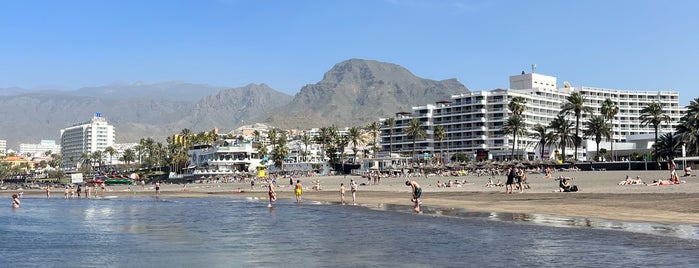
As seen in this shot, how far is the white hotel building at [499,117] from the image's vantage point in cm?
15769

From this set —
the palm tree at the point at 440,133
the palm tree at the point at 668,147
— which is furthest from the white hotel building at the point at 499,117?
the palm tree at the point at 668,147

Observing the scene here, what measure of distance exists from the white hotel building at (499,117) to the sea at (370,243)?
120926 mm

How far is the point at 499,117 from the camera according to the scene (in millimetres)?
158625

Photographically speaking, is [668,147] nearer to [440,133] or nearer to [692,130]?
[692,130]

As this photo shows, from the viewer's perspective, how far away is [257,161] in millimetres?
155375

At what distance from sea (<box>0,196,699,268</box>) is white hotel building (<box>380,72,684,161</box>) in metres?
121

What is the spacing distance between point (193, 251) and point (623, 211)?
18.3 metres

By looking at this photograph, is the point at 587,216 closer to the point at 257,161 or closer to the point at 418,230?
the point at 418,230

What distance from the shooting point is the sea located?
14.8 meters

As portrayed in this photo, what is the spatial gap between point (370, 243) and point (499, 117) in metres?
145

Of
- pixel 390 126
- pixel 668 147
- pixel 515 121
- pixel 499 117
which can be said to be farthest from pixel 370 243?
pixel 390 126

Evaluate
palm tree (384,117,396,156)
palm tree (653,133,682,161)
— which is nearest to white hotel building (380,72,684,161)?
palm tree (384,117,396,156)

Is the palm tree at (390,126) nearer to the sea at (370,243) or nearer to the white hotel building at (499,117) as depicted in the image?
the white hotel building at (499,117)

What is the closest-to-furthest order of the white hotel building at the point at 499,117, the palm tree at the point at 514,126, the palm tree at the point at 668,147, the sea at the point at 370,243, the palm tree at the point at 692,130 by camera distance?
the sea at the point at 370,243 < the palm tree at the point at 692,130 < the palm tree at the point at 668,147 < the palm tree at the point at 514,126 < the white hotel building at the point at 499,117
